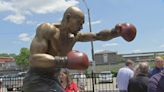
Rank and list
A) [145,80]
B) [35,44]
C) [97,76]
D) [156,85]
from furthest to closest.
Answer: [97,76] < [145,80] < [35,44] < [156,85]

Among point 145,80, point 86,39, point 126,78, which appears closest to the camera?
point 86,39

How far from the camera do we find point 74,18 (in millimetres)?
4465

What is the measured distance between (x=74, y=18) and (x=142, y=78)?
290cm

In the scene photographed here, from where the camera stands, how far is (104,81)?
18188 mm

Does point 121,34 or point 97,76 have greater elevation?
point 121,34

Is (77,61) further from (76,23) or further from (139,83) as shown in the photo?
(139,83)

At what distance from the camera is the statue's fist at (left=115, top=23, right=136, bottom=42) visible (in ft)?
15.7

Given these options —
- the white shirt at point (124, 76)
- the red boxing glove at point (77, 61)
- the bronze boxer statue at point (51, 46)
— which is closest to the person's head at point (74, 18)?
the bronze boxer statue at point (51, 46)

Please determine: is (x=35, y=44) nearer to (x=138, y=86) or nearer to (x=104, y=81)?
(x=138, y=86)

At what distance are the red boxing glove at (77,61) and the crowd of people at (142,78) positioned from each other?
0.65 m

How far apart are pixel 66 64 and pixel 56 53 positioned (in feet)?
1.95

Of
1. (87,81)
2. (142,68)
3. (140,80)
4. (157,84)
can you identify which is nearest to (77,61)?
(157,84)

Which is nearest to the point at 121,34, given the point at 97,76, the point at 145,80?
the point at 145,80

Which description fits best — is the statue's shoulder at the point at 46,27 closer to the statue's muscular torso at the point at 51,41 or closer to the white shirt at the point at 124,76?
the statue's muscular torso at the point at 51,41
